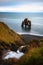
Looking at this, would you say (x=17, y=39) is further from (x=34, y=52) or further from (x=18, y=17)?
(x=34, y=52)

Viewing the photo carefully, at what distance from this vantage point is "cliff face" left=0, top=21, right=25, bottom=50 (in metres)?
2.38

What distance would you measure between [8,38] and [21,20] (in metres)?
0.53

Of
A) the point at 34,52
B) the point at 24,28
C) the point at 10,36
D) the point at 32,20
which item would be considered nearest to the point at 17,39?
the point at 10,36

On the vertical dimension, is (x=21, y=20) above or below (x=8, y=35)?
above

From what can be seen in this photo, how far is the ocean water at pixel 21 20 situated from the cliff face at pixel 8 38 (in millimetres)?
145

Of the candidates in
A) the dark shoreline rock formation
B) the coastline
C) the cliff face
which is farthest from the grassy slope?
the dark shoreline rock formation

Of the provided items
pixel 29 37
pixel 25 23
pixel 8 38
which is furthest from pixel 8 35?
pixel 25 23

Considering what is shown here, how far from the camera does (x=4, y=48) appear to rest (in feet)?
7.55

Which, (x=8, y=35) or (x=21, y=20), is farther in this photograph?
(x=21, y=20)

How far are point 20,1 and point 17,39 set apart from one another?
1.85ft

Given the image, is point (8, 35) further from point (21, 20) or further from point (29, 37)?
point (21, 20)

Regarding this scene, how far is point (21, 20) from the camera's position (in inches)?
117

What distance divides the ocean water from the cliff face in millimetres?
145

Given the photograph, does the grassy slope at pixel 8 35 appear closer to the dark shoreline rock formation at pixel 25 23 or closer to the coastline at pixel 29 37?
the coastline at pixel 29 37
